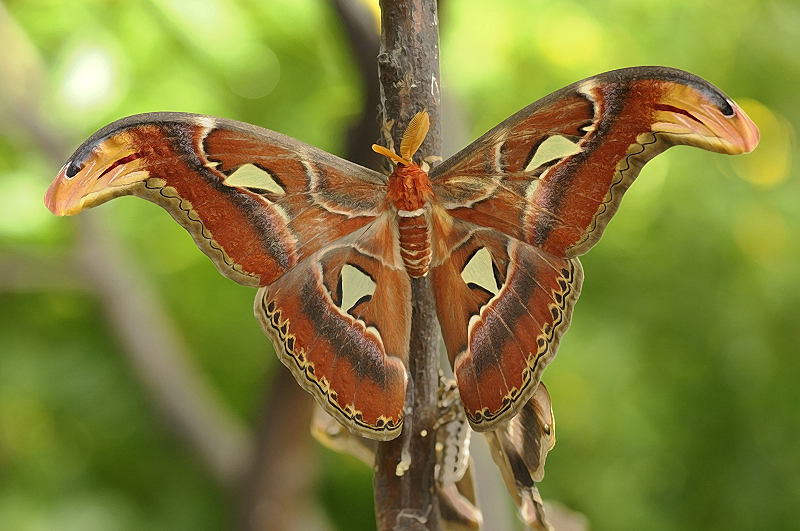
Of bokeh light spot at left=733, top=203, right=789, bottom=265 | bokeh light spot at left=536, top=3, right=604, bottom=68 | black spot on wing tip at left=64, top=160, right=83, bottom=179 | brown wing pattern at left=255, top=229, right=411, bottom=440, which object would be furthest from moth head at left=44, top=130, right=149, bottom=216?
bokeh light spot at left=733, top=203, right=789, bottom=265

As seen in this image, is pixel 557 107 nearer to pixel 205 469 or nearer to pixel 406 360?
pixel 406 360

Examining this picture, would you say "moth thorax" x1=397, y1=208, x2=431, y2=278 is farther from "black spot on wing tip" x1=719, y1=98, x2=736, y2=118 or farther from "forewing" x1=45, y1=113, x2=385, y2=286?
"black spot on wing tip" x1=719, y1=98, x2=736, y2=118

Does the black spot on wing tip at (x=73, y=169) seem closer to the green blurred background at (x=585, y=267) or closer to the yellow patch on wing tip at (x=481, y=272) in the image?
the yellow patch on wing tip at (x=481, y=272)

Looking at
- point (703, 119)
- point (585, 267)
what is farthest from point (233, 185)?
point (585, 267)

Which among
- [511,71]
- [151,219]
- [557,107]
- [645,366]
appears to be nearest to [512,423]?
[557,107]

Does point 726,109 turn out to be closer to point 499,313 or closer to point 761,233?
point 499,313

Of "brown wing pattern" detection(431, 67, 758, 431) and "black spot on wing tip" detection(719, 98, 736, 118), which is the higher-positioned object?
"black spot on wing tip" detection(719, 98, 736, 118)
